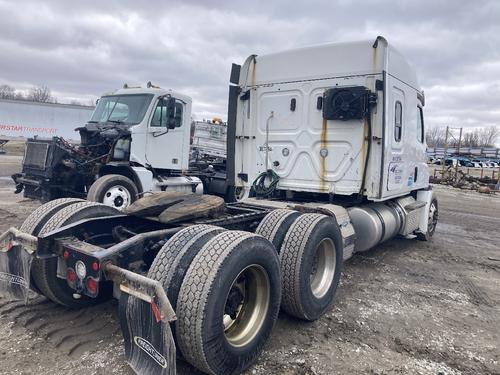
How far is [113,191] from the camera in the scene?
750 centimetres

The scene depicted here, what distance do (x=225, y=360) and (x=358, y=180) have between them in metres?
3.59

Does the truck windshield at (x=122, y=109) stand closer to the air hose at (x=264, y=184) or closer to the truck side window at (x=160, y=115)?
the truck side window at (x=160, y=115)

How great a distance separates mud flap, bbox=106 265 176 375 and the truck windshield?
642 cm

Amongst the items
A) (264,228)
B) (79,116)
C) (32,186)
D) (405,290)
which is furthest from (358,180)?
(79,116)

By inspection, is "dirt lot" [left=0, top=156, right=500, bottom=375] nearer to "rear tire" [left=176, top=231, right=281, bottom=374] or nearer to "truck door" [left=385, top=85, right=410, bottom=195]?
"rear tire" [left=176, top=231, right=281, bottom=374]

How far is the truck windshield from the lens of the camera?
8.50 metres

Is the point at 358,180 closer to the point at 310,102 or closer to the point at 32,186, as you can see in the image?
the point at 310,102

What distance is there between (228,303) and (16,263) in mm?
1759

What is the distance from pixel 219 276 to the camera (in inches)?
102

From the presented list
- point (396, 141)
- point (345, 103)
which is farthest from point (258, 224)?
point (396, 141)

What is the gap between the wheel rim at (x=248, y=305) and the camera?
2984 millimetres

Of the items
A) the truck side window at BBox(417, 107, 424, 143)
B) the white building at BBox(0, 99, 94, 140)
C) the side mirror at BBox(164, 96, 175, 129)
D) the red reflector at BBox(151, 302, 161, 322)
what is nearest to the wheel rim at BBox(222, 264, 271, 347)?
the red reflector at BBox(151, 302, 161, 322)

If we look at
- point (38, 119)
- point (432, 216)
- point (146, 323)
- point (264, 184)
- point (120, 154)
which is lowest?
point (146, 323)

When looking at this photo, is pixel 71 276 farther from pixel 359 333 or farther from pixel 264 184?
pixel 264 184
